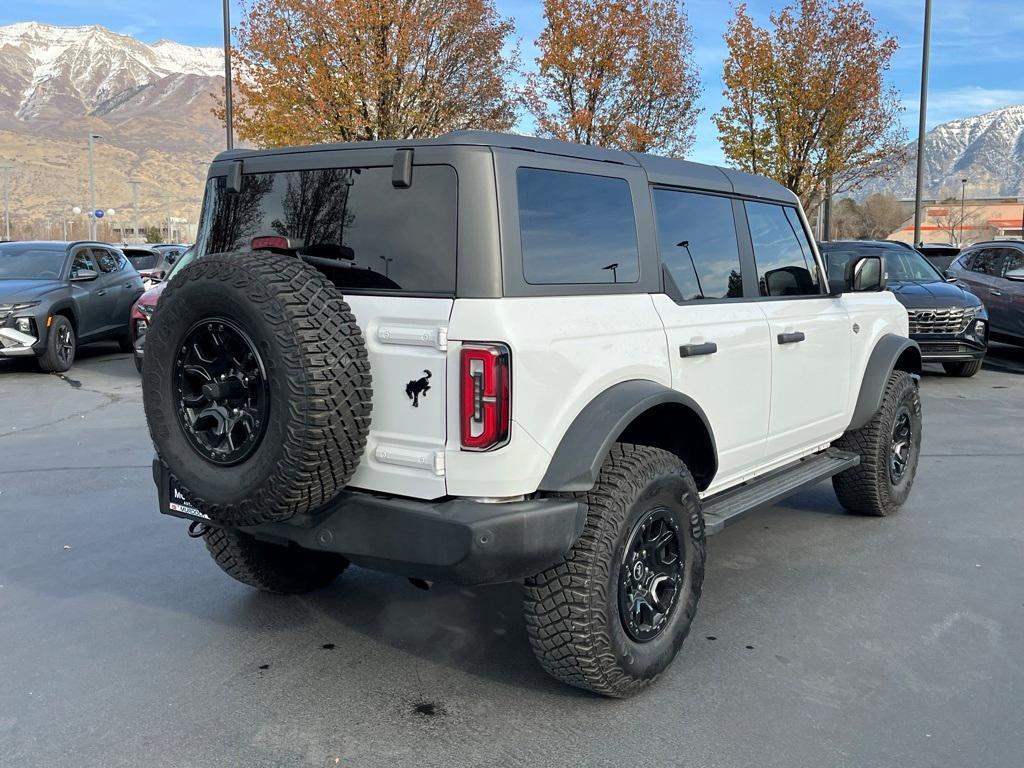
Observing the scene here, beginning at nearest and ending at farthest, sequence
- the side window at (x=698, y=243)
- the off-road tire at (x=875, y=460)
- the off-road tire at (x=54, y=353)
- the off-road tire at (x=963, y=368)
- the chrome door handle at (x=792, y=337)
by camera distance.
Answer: the side window at (x=698, y=243) → the chrome door handle at (x=792, y=337) → the off-road tire at (x=875, y=460) → the off-road tire at (x=54, y=353) → the off-road tire at (x=963, y=368)

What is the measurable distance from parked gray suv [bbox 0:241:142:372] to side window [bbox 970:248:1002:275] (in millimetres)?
12337

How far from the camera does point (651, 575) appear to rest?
11.9 ft

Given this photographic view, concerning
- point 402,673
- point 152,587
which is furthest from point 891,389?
point 152,587

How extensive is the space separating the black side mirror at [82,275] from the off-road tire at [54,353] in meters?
0.56

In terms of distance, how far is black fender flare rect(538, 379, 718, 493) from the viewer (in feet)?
10.5

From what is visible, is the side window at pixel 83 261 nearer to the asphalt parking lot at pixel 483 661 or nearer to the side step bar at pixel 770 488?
the asphalt parking lot at pixel 483 661

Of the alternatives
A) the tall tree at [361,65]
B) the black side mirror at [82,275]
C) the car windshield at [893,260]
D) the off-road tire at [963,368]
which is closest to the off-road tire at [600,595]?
the car windshield at [893,260]

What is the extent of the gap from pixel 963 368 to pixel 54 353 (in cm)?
1139

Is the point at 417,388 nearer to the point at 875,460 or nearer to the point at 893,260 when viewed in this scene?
the point at 875,460

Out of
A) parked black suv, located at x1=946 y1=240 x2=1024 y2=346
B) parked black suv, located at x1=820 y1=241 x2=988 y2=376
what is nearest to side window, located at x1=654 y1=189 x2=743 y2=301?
parked black suv, located at x1=820 y1=241 x2=988 y2=376

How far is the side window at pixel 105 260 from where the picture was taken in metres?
13.6

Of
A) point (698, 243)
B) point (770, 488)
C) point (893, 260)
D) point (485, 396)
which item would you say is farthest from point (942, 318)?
point (485, 396)

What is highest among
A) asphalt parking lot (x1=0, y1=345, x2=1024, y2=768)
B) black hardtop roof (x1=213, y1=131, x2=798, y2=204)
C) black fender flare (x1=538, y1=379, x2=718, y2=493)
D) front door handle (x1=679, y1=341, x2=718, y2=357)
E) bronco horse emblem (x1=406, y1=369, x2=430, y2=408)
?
black hardtop roof (x1=213, y1=131, x2=798, y2=204)

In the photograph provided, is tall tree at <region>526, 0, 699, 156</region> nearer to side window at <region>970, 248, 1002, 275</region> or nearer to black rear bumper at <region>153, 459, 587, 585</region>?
side window at <region>970, 248, 1002, 275</region>
